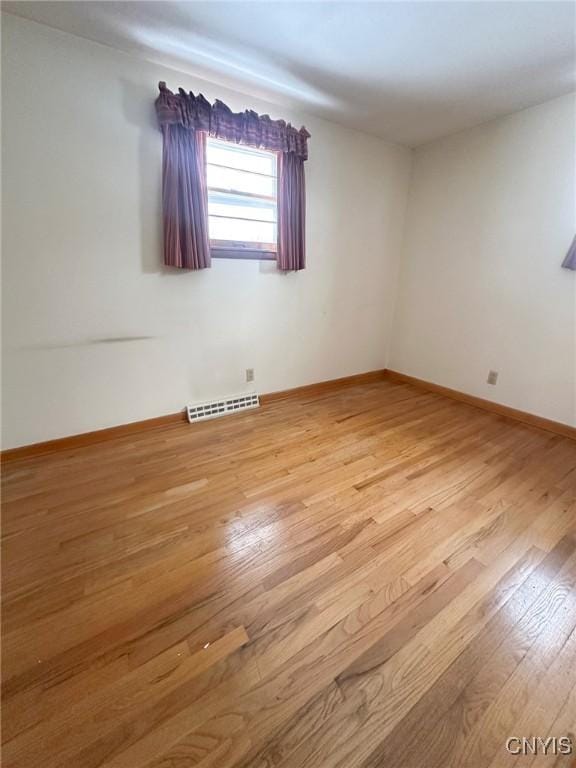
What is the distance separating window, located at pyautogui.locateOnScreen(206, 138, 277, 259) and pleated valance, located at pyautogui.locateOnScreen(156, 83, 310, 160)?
0.11m

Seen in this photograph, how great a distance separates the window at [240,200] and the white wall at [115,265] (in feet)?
0.46

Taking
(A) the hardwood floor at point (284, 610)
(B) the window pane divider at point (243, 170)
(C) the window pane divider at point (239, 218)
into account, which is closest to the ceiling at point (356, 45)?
(B) the window pane divider at point (243, 170)

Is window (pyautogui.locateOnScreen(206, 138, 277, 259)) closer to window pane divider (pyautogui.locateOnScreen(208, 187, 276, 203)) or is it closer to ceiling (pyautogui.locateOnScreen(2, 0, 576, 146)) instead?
window pane divider (pyautogui.locateOnScreen(208, 187, 276, 203))

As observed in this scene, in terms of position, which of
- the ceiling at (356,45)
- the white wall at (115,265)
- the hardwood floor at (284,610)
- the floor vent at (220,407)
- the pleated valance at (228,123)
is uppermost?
the ceiling at (356,45)

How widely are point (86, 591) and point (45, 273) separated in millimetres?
1677

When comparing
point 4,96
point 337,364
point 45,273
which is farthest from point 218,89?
point 337,364

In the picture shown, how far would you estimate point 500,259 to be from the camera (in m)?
2.59

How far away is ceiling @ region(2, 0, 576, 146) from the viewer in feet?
4.75

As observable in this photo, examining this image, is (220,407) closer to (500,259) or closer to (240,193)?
(240,193)

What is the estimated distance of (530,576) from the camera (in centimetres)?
126

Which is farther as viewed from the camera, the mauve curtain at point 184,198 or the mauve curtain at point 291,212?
the mauve curtain at point 291,212

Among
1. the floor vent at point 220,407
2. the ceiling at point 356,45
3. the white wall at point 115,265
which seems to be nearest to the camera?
the ceiling at point 356,45

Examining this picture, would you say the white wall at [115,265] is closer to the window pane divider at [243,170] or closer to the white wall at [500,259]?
the window pane divider at [243,170]

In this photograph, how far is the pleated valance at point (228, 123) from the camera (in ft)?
5.99
